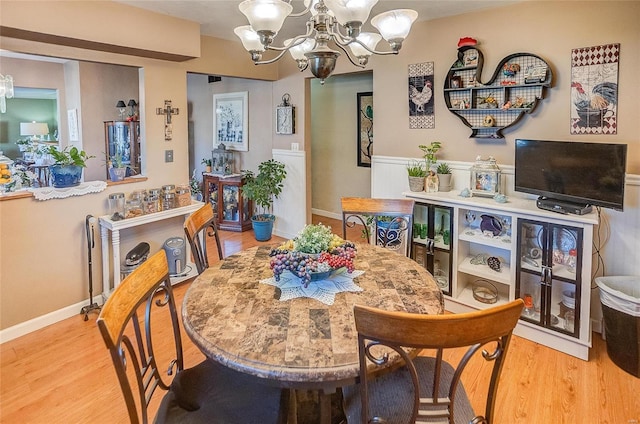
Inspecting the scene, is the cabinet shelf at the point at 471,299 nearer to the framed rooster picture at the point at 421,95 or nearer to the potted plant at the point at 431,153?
the potted plant at the point at 431,153

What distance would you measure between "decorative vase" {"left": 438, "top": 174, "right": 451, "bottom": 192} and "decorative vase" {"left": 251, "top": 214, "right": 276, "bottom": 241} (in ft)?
8.42

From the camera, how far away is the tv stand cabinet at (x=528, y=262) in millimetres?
2586

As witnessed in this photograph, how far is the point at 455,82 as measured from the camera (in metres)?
3.45

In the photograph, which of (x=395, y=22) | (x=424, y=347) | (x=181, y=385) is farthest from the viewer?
(x=395, y=22)

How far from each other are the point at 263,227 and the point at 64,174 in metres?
2.57

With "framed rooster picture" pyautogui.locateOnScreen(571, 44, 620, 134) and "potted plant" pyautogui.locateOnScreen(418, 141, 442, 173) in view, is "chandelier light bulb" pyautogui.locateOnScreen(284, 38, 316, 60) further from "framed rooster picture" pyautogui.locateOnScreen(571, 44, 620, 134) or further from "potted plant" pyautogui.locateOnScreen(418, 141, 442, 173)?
"framed rooster picture" pyautogui.locateOnScreen(571, 44, 620, 134)

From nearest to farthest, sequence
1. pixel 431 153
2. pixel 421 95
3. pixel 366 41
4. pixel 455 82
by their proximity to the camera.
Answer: pixel 366 41
pixel 455 82
pixel 431 153
pixel 421 95

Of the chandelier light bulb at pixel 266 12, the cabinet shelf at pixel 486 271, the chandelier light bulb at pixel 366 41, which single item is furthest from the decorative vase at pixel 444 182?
the chandelier light bulb at pixel 266 12

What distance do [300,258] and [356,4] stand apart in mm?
1094

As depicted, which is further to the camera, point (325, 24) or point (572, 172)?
point (572, 172)

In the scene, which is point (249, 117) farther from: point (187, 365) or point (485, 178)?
point (187, 365)

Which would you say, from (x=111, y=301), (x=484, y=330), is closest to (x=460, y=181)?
(x=484, y=330)

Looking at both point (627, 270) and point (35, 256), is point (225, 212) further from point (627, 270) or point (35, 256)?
point (627, 270)

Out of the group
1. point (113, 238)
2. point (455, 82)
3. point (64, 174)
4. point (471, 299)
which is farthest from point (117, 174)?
point (471, 299)
